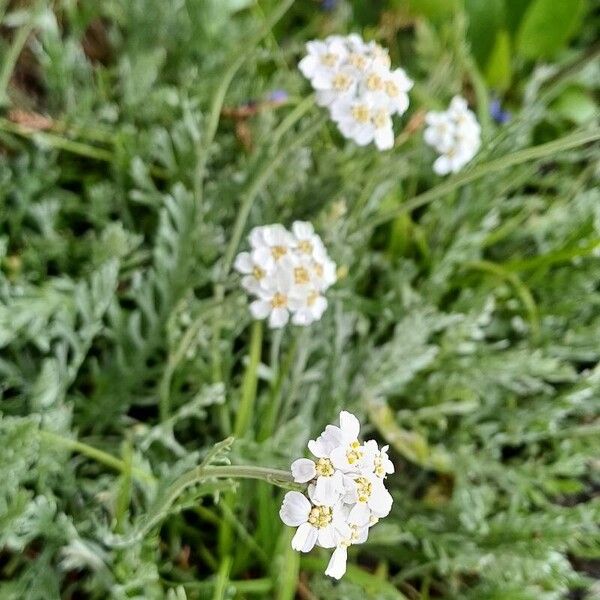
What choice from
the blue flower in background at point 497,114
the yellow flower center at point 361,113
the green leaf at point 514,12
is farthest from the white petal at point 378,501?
the green leaf at point 514,12

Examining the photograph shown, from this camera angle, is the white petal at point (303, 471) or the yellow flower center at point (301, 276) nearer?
the white petal at point (303, 471)

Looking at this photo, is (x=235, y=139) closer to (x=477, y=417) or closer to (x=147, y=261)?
(x=147, y=261)

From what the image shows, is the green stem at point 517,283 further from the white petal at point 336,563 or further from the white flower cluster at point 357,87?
the white petal at point 336,563

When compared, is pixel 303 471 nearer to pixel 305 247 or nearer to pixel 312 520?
pixel 312 520

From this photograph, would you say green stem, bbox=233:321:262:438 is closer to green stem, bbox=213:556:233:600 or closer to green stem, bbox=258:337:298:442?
green stem, bbox=258:337:298:442

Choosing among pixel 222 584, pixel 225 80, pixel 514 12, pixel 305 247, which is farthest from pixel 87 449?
pixel 514 12
